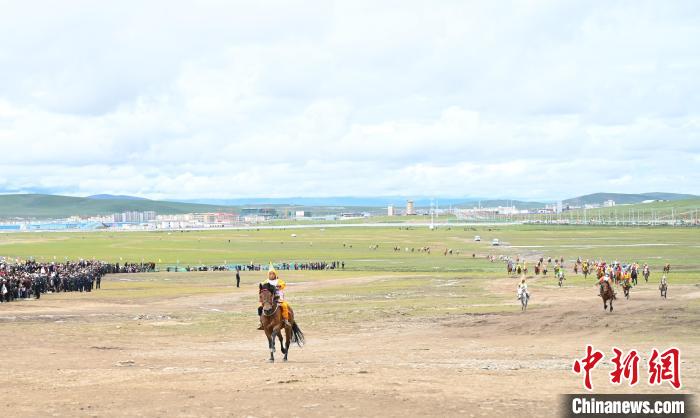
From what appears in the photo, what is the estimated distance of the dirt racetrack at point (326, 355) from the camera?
1611 centimetres

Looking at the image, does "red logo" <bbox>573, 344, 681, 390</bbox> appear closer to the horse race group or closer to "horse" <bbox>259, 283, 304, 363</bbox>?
"horse" <bbox>259, 283, 304, 363</bbox>

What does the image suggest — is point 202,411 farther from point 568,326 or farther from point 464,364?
point 568,326

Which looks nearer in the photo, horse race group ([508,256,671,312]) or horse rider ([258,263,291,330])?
horse rider ([258,263,291,330])

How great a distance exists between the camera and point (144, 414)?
1527 centimetres

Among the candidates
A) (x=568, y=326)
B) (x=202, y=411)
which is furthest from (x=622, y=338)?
(x=202, y=411)

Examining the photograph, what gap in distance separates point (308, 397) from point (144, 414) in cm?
334

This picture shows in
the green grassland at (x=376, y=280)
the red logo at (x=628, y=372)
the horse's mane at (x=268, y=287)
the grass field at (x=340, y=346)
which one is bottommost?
the green grassland at (x=376, y=280)

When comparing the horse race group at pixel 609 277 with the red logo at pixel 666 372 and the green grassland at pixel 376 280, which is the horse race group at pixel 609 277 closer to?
the green grassland at pixel 376 280

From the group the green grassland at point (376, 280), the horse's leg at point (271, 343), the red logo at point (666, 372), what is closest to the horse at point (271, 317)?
the horse's leg at point (271, 343)

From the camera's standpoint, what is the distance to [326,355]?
25609mm

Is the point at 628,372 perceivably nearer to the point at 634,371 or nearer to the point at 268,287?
the point at 634,371

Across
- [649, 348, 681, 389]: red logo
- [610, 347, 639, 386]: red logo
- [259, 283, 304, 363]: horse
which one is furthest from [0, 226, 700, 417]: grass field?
[259, 283, 304, 363]: horse

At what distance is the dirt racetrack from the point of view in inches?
634

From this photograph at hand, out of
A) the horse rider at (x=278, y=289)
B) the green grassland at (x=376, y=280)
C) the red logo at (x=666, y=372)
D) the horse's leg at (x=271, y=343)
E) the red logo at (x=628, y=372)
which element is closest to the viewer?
the red logo at (x=666, y=372)
